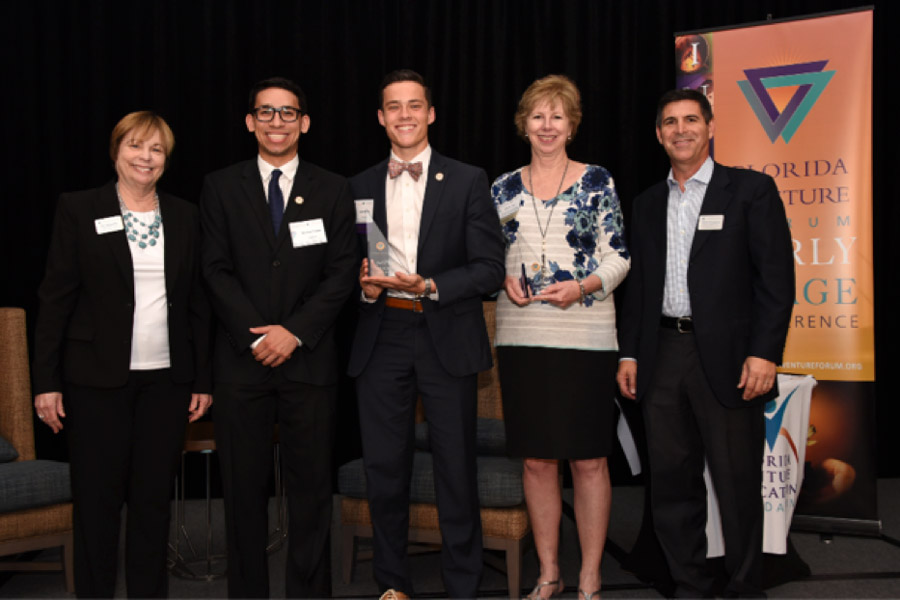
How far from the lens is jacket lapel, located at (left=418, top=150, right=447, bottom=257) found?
251 centimetres

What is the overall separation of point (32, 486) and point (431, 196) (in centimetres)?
199

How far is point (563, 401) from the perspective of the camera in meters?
2.58

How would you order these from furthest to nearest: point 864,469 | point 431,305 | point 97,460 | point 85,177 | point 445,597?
point 85,177
point 864,469
point 445,597
point 431,305
point 97,460

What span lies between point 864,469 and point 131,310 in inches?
139

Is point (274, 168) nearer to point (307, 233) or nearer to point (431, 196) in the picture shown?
point (307, 233)

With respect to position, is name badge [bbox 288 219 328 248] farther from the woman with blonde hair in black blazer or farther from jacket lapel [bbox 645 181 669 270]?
jacket lapel [bbox 645 181 669 270]

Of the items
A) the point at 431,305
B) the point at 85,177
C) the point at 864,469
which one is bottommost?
the point at 864,469

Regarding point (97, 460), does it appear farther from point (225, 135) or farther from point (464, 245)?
point (225, 135)

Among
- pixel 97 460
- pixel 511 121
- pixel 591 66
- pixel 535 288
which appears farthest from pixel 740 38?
pixel 97 460

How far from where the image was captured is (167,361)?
7.79 feet

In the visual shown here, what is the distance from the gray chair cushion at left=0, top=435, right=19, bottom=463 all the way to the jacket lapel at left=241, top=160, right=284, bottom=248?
5.77 feet

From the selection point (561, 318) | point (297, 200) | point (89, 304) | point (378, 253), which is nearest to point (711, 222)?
point (561, 318)

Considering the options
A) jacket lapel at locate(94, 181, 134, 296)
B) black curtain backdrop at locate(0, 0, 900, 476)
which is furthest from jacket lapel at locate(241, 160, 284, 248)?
black curtain backdrop at locate(0, 0, 900, 476)

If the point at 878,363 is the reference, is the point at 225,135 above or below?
above
